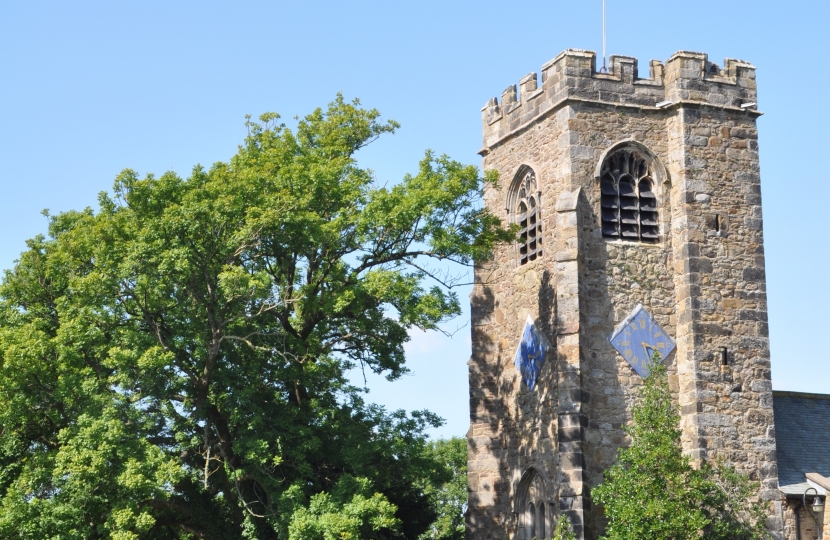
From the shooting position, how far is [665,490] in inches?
864

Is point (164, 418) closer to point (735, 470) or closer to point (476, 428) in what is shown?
point (476, 428)

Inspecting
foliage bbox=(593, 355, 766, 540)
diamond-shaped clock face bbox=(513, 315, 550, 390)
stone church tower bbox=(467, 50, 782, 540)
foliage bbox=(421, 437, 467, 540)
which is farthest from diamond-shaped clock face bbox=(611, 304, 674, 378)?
foliage bbox=(421, 437, 467, 540)

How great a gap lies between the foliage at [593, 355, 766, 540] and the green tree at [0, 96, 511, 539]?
406 centimetres

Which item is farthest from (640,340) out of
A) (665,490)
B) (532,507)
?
(532,507)

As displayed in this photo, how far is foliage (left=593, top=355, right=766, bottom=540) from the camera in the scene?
21.5 meters

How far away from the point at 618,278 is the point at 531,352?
7.93 ft

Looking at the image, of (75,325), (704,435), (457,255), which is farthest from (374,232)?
A: (704,435)

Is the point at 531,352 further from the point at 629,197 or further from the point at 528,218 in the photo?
the point at 629,197

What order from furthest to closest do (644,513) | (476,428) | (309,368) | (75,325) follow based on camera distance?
(476,428)
(309,368)
(75,325)
(644,513)

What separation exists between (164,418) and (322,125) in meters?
7.61

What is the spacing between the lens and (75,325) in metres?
23.1

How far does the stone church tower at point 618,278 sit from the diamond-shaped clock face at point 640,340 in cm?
15

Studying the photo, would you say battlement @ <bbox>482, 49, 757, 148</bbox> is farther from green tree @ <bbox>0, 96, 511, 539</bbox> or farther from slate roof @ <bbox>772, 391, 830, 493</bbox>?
slate roof @ <bbox>772, 391, 830, 493</bbox>

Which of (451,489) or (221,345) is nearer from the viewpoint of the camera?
(221,345)
